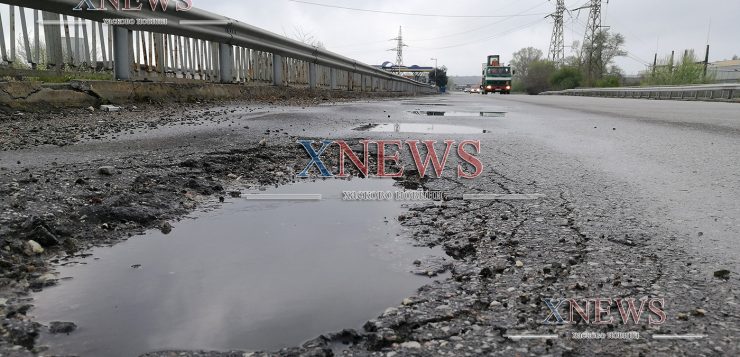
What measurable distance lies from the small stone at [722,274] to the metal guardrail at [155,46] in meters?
5.97

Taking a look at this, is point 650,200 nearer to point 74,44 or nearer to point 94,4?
point 94,4

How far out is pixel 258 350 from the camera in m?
1.25

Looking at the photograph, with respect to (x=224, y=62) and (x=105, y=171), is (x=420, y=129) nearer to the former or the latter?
(x=105, y=171)

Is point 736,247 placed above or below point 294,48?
below

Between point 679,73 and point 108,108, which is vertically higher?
point 679,73

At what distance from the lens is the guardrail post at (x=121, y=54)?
6195 millimetres

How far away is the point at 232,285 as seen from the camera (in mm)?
1639

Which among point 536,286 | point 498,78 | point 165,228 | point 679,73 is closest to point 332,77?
point 165,228

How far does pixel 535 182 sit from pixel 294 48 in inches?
369

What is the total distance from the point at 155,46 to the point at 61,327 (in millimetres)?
6843

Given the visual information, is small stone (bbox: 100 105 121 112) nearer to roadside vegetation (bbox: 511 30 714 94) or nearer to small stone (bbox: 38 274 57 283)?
small stone (bbox: 38 274 57 283)

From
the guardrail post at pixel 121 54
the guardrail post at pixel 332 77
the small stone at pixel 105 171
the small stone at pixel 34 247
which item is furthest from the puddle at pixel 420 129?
the guardrail post at pixel 332 77

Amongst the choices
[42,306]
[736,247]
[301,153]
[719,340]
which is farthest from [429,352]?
[301,153]

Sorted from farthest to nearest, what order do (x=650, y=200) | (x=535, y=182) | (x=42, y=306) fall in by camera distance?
(x=535, y=182) < (x=650, y=200) < (x=42, y=306)
